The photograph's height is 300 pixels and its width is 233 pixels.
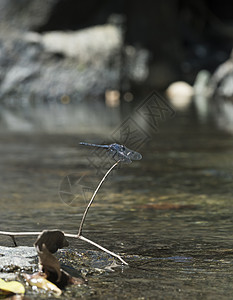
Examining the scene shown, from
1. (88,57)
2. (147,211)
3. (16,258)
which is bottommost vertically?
(147,211)

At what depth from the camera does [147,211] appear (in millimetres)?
3006

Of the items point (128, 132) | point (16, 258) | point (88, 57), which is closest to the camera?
point (16, 258)

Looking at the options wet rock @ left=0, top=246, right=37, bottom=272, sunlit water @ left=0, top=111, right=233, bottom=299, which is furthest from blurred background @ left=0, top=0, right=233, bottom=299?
wet rock @ left=0, top=246, right=37, bottom=272

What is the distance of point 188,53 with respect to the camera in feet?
49.3

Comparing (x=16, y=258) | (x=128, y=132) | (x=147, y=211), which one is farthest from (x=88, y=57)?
(x=16, y=258)

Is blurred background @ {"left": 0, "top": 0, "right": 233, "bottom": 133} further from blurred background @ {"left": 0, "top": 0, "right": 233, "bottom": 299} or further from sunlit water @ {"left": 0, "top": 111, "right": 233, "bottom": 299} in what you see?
sunlit water @ {"left": 0, "top": 111, "right": 233, "bottom": 299}

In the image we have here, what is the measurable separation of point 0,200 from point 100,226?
0.76 meters

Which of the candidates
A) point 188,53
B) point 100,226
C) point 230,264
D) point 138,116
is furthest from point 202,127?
point 188,53

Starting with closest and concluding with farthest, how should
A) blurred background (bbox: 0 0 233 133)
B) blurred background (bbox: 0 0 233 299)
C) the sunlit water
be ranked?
the sunlit water, blurred background (bbox: 0 0 233 299), blurred background (bbox: 0 0 233 133)

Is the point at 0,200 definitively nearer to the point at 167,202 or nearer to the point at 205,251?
the point at 167,202

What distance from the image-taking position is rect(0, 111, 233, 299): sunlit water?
1886 millimetres

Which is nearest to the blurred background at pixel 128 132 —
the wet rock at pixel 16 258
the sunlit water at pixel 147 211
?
the sunlit water at pixel 147 211

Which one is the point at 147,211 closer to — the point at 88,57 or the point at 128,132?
the point at 128,132

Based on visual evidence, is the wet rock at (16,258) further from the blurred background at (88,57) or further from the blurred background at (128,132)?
the blurred background at (88,57)
